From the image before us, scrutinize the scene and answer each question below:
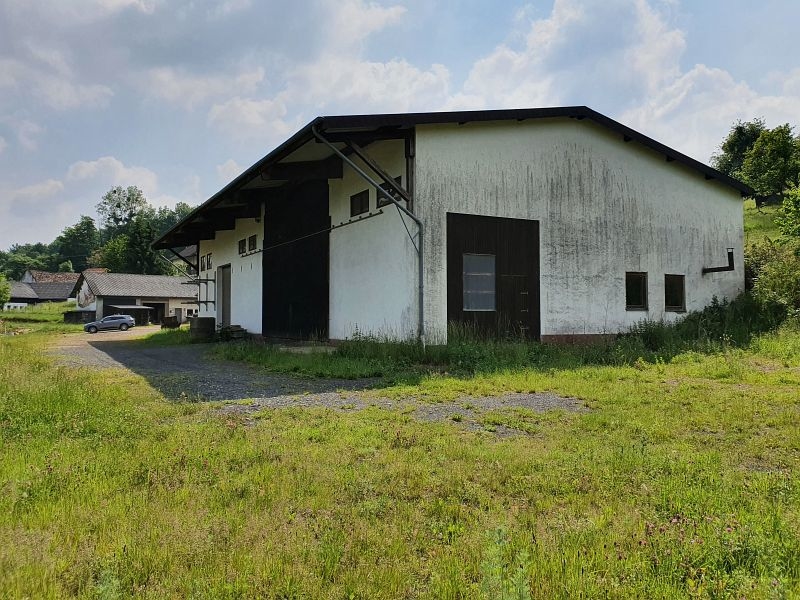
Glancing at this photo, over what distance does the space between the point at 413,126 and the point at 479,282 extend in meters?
3.90

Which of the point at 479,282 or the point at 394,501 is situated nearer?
the point at 394,501

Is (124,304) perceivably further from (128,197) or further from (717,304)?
(128,197)

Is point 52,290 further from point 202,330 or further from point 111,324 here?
point 202,330

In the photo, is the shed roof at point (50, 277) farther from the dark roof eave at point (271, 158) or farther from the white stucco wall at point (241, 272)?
the dark roof eave at point (271, 158)

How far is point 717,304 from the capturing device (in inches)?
619

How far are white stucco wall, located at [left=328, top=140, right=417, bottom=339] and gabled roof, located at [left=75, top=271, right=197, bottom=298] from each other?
39764 millimetres

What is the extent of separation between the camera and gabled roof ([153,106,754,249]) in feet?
34.3

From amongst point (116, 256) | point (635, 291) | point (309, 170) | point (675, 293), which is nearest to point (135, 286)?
point (116, 256)

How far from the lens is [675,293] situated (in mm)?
15383

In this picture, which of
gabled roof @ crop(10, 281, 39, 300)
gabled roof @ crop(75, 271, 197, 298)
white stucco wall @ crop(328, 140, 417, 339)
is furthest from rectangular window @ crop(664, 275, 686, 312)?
gabled roof @ crop(10, 281, 39, 300)

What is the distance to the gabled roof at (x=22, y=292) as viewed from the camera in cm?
6956

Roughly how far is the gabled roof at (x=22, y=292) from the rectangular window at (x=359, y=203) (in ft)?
245

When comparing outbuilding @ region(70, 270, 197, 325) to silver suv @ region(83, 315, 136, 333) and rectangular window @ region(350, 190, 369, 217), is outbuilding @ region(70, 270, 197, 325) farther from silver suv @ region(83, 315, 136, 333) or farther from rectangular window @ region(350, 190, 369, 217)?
rectangular window @ region(350, 190, 369, 217)

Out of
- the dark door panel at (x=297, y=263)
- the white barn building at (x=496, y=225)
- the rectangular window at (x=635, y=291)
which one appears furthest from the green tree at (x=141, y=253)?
the rectangular window at (x=635, y=291)
